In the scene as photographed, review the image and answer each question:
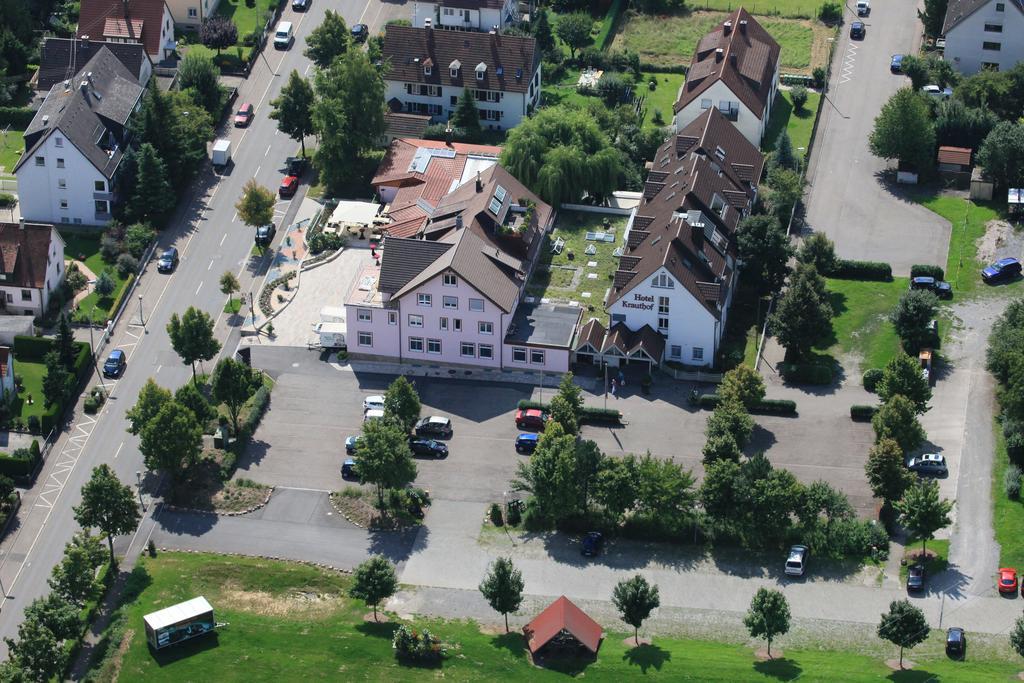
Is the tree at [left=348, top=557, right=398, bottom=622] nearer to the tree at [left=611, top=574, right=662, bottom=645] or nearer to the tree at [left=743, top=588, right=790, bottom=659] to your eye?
the tree at [left=611, top=574, right=662, bottom=645]

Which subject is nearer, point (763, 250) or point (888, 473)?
point (888, 473)

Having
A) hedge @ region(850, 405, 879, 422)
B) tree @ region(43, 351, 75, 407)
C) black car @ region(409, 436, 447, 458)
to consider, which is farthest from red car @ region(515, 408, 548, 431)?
tree @ region(43, 351, 75, 407)

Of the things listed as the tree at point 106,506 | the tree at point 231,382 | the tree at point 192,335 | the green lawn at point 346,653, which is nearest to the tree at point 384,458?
the green lawn at point 346,653

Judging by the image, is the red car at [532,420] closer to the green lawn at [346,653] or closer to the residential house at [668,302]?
the residential house at [668,302]

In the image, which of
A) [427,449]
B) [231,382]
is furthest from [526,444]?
[231,382]

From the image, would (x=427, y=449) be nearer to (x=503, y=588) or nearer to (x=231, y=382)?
(x=231, y=382)

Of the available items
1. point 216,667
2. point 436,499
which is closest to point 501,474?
point 436,499
